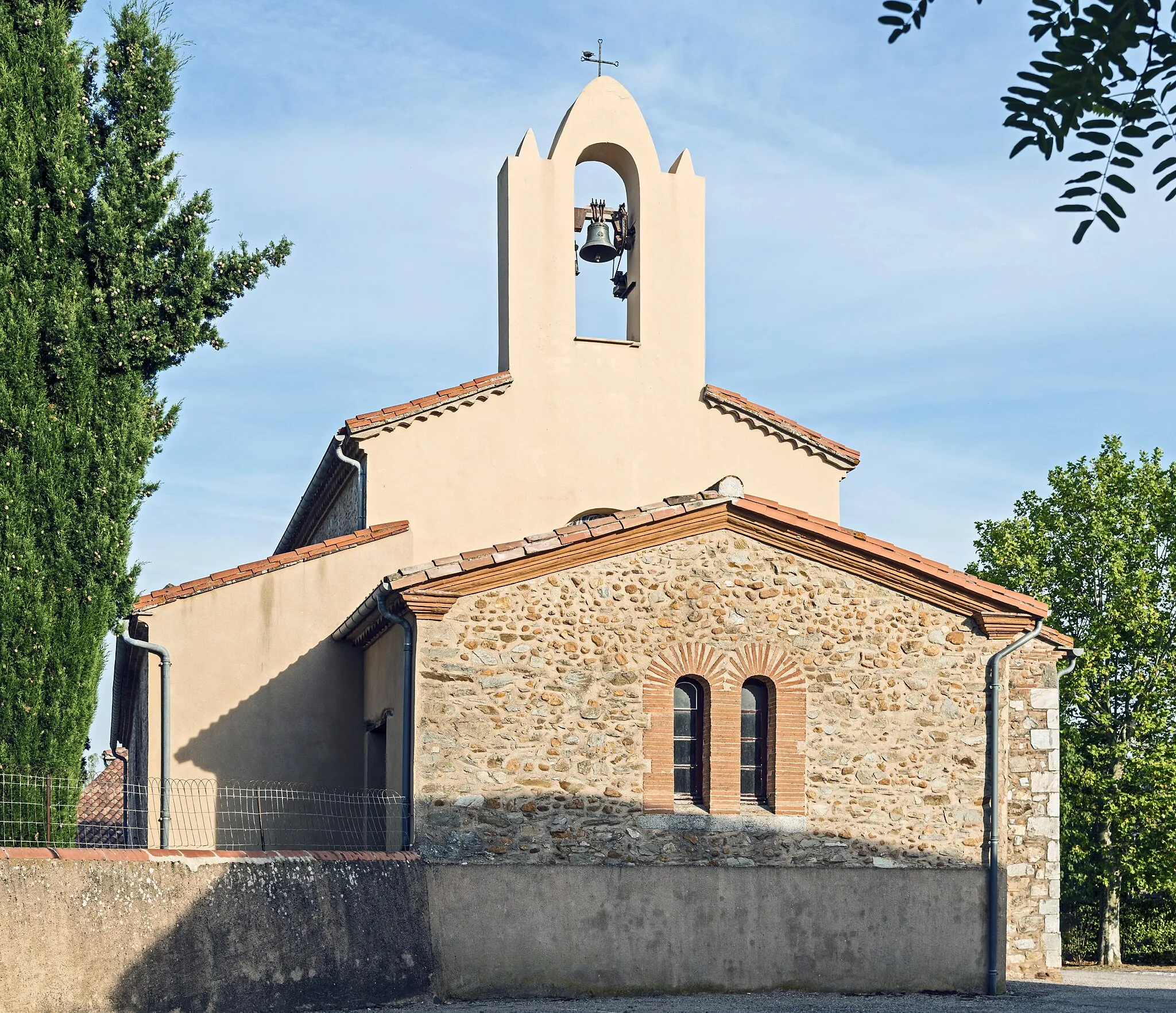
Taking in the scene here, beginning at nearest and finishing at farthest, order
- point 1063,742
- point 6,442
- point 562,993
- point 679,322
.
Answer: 1. point 562,993
2. point 6,442
3. point 679,322
4. point 1063,742

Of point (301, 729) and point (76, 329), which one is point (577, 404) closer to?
point (301, 729)

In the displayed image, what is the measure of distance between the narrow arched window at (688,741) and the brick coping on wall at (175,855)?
2751mm

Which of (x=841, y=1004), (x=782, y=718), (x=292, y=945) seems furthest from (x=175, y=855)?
(x=841, y=1004)

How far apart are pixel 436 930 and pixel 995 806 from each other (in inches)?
227

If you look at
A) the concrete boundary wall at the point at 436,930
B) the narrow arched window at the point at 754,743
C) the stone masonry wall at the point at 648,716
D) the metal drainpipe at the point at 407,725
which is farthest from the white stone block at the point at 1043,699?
the metal drainpipe at the point at 407,725

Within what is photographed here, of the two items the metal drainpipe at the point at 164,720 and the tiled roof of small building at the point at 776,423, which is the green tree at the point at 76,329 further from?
the tiled roof of small building at the point at 776,423

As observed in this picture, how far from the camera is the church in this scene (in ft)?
42.0

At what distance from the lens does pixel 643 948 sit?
12.8 meters

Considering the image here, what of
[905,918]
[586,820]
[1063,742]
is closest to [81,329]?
[586,820]

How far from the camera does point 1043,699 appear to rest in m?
17.0

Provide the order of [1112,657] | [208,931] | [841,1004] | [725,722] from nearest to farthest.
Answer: [208,931] → [841,1004] → [725,722] → [1112,657]

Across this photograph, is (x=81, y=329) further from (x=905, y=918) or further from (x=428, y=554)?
(x=905, y=918)

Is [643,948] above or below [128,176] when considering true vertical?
below

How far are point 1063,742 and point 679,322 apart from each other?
620 inches
